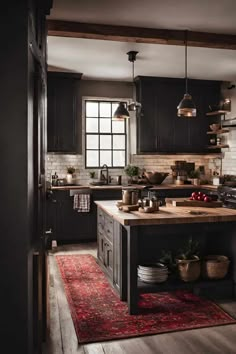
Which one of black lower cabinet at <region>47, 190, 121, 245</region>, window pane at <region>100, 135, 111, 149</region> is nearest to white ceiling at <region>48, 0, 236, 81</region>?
window pane at <region>100, 135, 111, 149</region>

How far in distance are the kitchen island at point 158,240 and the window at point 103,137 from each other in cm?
348

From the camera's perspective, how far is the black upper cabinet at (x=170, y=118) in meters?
7.95

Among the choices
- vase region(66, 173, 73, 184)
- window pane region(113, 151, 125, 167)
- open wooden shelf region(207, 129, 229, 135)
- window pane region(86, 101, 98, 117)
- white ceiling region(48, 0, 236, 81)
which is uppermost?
white ceiling region(48, 0, 236, 81)

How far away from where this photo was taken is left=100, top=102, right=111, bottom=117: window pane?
8.19 meters

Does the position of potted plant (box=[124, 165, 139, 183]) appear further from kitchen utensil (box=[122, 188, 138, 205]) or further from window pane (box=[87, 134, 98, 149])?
kitchen utensil (box=[122, 188, 138, 205])

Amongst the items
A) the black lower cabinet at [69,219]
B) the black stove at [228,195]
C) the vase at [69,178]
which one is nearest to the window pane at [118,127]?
the vase at [69,178]

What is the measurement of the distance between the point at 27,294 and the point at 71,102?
20.0 feet

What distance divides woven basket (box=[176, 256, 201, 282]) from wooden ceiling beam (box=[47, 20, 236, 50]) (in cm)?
283

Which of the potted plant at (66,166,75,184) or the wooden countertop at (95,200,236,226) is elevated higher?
the potted plant at (66,166,75,184)

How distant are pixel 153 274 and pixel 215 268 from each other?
672mm

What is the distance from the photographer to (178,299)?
4199mm

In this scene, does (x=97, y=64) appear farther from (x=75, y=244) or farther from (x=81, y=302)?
(x=81, y=302)

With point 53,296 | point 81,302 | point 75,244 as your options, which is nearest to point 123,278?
point 81,302

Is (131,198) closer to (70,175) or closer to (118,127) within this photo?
(70,175)
